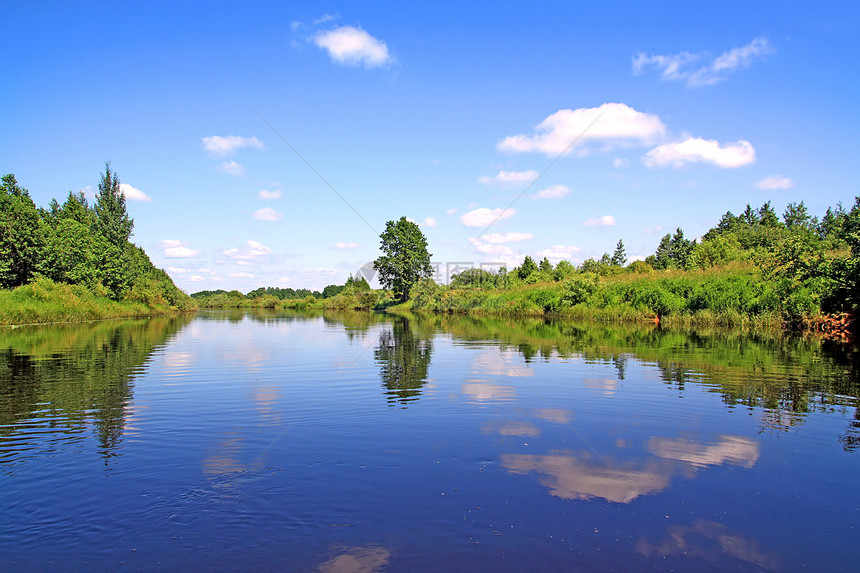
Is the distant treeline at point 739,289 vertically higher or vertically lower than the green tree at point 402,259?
lower

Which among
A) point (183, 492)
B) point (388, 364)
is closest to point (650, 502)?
point (183, 492)

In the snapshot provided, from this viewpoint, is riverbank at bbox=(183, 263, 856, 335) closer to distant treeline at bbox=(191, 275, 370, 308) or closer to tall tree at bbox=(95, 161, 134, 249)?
tall tree at bbox=(95, 161, 134, 249)

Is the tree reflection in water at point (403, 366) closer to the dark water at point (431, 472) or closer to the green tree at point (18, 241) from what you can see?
the dark water at point (431, 472)

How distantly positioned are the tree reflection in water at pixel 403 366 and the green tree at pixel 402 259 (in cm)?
5553

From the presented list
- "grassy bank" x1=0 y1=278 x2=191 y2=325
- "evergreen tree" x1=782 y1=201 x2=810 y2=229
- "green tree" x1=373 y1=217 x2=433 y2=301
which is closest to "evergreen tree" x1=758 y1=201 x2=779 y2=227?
"evergreen tree" x1=782 y1=201 x2=810 y2=229

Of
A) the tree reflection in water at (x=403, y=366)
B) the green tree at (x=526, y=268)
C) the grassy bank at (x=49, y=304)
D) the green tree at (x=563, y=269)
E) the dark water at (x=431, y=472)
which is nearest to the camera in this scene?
the dark water at (x=431, y=472)

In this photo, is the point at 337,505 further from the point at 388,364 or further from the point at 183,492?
the point at 388,364

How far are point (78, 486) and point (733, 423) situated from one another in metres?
9.24

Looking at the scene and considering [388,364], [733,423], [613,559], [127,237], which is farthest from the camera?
[127,237]

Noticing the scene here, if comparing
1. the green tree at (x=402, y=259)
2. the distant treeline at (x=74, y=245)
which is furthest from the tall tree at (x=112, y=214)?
the green tree at (x=402, y=259)

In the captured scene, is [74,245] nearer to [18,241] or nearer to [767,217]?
[18,241]

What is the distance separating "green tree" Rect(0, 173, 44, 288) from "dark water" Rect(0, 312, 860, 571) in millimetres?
36646

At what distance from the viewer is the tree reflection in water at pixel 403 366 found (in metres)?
11.3

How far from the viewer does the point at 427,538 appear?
4648 mm
